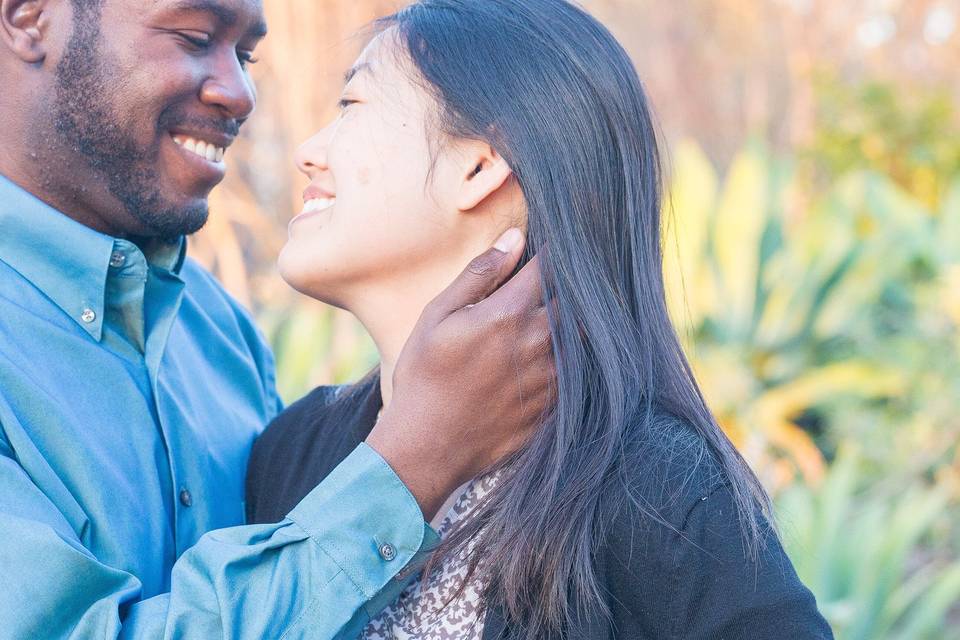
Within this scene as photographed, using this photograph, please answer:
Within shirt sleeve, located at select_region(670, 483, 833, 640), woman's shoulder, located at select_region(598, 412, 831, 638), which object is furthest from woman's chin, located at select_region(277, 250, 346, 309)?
shirt sleeve, located at select_region(670, 483, 833, 640)

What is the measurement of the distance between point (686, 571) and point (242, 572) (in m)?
0.71

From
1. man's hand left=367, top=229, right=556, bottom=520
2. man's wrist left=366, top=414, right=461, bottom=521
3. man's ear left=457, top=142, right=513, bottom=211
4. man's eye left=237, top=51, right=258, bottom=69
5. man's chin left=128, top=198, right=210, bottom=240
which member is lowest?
man's wrist left=366, top=414, right=461, bottom=521

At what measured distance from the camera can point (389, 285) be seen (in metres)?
2.20

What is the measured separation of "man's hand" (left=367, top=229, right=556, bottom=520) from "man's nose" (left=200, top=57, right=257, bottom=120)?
0.83 metres

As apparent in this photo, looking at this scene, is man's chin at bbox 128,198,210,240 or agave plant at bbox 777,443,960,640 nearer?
man's chin at bbox 128,198,210,240

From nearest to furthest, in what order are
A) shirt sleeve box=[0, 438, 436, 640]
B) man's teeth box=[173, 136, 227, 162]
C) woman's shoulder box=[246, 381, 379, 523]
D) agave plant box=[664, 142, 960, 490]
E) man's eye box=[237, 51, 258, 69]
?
1. shirt sleeve box=[0, 438, 436, 640]
2. woman's shoulder box=[246, 381, 379, 523]
3. man's teeth box=[173, 136, 227, 162]
4. man's eye box=[237, 51, 258, 69]
5. agave plant box=[664, 142, 960, 490]

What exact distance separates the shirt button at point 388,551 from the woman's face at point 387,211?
56 cm

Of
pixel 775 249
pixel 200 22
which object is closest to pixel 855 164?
pixel 775 249

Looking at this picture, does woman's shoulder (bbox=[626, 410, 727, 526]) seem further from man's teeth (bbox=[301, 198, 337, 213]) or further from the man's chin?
the man's chin

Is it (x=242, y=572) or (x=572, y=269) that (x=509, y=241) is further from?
(x=242, y=572)

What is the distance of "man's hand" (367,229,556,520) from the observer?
1859 millimetres

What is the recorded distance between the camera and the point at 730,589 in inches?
70.4

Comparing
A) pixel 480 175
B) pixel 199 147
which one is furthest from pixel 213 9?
pixel 480 175

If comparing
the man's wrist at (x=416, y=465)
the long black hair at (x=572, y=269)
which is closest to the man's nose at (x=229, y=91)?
the long black hair at (x=572, y=269)
